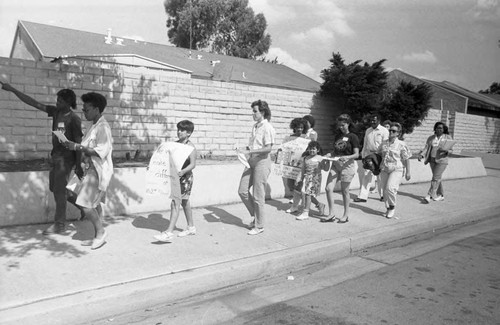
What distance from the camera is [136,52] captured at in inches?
885

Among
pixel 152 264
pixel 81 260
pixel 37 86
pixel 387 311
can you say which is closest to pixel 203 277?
pixel 152 264

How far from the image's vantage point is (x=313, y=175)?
23.2 ft

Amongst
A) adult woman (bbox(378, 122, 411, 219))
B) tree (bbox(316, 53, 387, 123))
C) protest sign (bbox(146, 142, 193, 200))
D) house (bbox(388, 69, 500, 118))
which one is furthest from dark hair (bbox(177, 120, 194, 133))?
house (bbox(388, 69, 500, 118))

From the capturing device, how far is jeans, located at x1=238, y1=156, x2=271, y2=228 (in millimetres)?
6016

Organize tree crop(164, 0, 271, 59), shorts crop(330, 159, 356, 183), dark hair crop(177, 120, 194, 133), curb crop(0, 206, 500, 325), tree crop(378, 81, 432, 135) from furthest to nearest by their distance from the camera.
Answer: tree crop(164, 0, 271, 59) → tree crop(378, 81, 432, 135) → shorts crop(330, 159, 356, 183) → dark hair crop(177, 120, 194, 133) → curb crop(0, 206, 500, 325)

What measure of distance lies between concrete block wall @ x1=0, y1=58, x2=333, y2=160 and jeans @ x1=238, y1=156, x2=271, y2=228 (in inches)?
157

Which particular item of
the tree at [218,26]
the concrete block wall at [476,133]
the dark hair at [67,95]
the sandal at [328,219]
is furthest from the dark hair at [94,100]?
the tree at [218,26]

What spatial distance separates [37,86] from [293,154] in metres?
4.81

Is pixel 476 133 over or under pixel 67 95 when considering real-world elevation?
under

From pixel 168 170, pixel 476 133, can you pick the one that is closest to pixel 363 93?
pixel 168 170

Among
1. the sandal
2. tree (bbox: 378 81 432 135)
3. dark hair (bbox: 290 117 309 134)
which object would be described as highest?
tree (bbox: 378 81 432 135)

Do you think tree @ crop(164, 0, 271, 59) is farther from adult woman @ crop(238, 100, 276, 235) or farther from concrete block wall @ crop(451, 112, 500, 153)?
adult woman @ crop(238, 100, 276, 235)

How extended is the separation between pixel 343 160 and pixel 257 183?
1.57m

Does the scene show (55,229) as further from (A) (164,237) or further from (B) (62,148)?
(A) (164,237)
